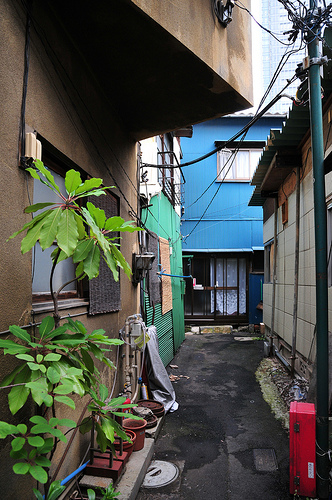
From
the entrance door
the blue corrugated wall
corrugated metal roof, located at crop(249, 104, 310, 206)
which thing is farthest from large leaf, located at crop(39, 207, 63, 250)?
the blue corrugated wall

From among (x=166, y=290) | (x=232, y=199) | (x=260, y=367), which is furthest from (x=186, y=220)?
(x=260, y=367)

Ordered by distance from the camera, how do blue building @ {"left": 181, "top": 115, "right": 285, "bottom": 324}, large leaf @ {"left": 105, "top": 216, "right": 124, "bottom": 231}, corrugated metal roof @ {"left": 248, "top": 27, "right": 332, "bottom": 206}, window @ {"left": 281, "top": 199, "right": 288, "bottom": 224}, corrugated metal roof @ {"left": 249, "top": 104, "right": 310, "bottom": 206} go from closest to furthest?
large leaf @ {"left": 105, "top": 216, "right": 124, "bottom": 231}, corrugated metal roof @ {"left": 248, "top": 27, "right": 332, "bottom": 206}, corrugated metal roof @ {"left": 249, "top": 104, "right": 310, "bottom": 206}, window @ {"left": 281, "top": 199, "right": 288, "bottom": 224}, blue building @ {"left": 181, "top": 115, "right": 285, "bottom": 324}

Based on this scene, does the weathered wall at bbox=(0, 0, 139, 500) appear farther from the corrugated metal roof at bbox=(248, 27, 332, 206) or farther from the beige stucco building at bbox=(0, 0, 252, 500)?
the corrugated metal roof at bbox=(248, 27, 332, 206)

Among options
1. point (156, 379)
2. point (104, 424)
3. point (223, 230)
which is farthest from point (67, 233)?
point (223, 230)

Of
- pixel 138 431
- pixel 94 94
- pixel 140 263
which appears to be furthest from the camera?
pixel 140 263

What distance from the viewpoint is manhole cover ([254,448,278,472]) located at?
4863 mm

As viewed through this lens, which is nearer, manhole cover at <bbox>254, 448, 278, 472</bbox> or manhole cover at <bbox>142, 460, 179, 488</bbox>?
manhole cover at <bbox>142, 460, 179, 488</bbox>

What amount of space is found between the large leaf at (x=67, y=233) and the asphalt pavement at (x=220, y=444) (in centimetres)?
351

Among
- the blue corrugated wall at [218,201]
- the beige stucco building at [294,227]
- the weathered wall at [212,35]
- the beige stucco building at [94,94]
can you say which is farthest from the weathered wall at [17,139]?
the blue corrugated wall at [218,201]

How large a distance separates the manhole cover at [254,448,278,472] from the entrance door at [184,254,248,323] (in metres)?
12.1

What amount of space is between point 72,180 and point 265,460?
15.6ft

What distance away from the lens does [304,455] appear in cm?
409

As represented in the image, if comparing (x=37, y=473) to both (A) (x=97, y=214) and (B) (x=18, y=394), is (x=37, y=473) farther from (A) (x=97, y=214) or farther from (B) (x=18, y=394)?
(A) (x=97, y=214)

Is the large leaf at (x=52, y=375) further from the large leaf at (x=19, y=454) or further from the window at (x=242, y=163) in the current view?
the window at (x=242, y=163)
